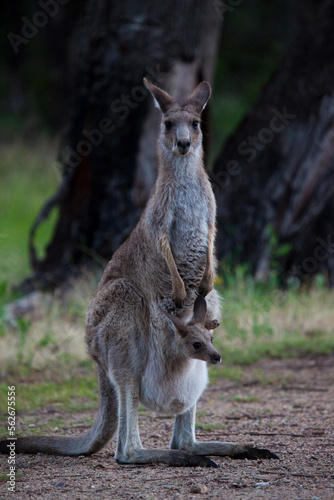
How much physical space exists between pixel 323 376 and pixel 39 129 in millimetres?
13545

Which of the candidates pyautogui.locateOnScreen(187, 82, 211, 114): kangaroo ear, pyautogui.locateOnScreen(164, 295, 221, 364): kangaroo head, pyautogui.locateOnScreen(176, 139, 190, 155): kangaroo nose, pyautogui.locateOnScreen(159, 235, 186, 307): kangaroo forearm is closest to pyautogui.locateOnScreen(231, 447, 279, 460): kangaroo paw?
pyautogui.locateOnScreen(164, 295, 221, 364): kangaroo head

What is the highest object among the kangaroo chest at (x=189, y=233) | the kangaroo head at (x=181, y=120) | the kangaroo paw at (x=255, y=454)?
the kangaroo head at (x=181, y=120)

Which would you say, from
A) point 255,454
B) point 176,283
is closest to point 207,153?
point 176,283

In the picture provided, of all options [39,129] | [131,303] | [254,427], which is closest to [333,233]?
[254,427]

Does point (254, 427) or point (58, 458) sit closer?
point (58, 458)

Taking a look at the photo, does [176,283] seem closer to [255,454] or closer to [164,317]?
[164,317]

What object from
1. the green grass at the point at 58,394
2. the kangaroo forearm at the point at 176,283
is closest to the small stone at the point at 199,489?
the kangaroo forearm at the point at 176,283

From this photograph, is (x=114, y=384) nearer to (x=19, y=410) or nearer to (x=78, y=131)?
(x=19, y=410)

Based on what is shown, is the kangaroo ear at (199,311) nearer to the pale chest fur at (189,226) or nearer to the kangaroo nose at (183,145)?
the pale chest fur at (189,226)

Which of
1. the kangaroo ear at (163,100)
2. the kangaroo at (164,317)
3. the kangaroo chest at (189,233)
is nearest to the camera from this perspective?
the kangaroo at (164,317)

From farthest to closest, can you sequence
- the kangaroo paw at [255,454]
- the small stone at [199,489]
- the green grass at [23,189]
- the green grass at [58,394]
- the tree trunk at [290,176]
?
1. the green grass at [23,189]
2. the tree trunk at [290,176]
3. the green grass at [58,394]
4. the kangaroo paw at [255,454]
5. the small stone at [199,489]

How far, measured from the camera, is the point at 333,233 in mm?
8195

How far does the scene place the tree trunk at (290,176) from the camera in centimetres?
806

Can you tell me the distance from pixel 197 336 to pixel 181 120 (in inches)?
50.5
